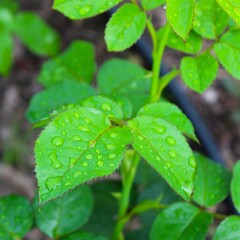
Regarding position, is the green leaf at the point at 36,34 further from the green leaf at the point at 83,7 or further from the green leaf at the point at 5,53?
the green leaf at the point at 83,7

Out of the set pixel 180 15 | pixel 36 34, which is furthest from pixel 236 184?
pixel 36 34

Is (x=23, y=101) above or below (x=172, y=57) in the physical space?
below

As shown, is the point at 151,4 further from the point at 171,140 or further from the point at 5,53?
the point at 5,53

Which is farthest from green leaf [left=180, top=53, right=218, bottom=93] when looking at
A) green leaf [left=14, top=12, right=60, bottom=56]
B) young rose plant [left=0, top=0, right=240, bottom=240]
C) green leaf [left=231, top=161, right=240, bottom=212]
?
green leaf [left=14, top=12, right=60, bottom=56]

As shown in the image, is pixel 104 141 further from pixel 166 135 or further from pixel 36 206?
pixel 36 206

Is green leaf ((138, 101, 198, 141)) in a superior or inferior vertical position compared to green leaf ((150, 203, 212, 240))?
superior

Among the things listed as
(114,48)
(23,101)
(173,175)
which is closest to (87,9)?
(114,48)

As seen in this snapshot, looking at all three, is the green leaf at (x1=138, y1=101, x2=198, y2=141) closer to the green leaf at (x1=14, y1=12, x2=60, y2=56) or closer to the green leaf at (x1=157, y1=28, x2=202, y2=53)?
the green leaf at (x1=157, y1=28, x2=202, y2=53)
